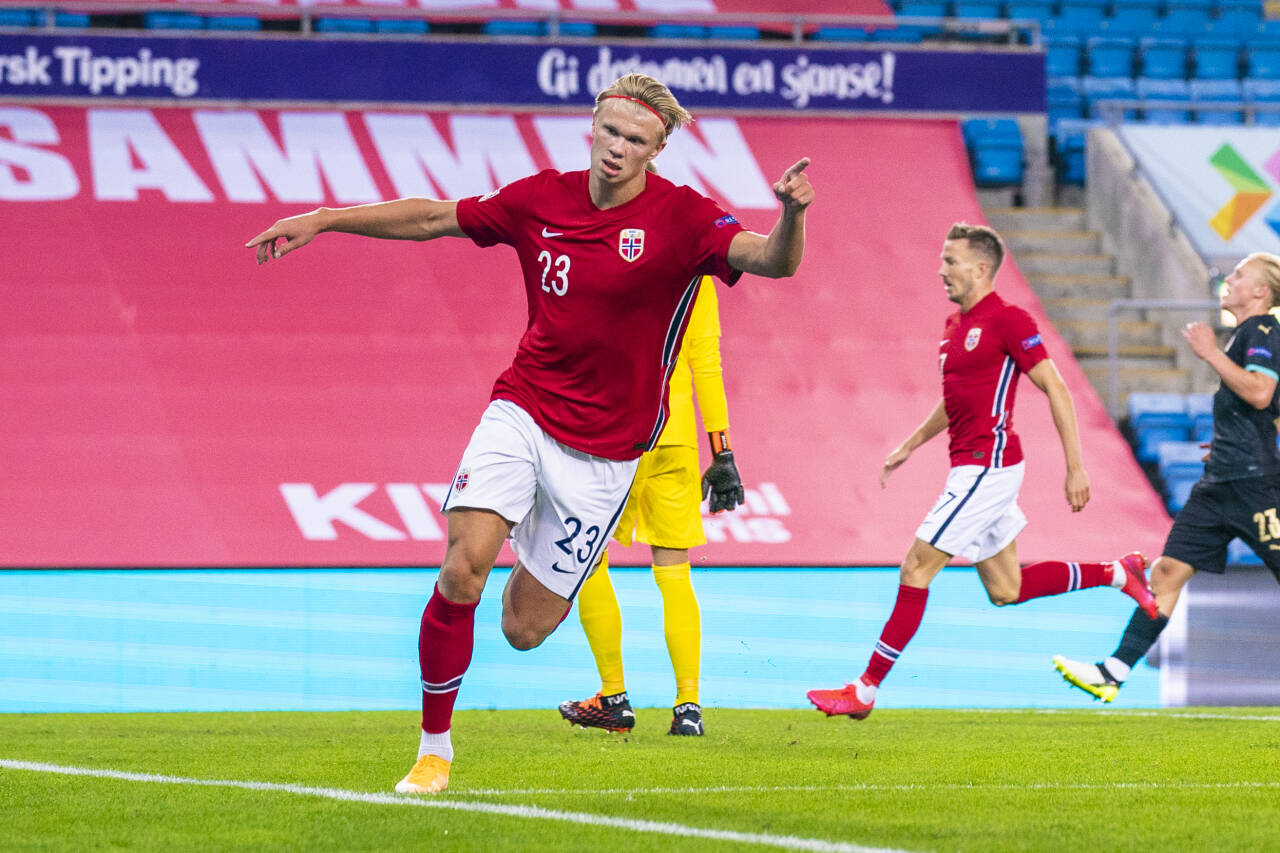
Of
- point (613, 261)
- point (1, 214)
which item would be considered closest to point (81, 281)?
point (1, 214)

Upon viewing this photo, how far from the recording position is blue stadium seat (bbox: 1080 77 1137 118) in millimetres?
16375

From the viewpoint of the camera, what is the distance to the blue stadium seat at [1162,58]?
1709 centimetres

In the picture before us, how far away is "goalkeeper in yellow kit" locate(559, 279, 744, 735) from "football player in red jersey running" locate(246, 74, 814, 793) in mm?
1894

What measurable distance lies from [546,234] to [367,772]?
66.0 inches

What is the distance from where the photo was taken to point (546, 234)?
461 cm

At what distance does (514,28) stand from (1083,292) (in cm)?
572

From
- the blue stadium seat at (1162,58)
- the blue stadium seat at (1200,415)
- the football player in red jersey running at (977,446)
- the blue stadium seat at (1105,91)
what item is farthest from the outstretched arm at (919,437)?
the blue stadium seat at (1162,58)

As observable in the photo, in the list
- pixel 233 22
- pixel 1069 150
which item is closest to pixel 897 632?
pixel 1069 150

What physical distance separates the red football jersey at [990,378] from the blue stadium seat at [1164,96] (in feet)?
33.4

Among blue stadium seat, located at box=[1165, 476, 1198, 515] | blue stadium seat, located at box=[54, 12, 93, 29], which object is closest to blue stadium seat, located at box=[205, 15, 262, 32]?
blue stadium seat, located at box=[54, 12, 93, 29]

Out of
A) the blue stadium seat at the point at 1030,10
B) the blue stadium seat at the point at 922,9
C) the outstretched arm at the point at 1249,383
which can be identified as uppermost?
the outstretched arm at the point at 1249,383

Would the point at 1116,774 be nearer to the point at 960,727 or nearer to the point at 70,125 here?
the point at 960,727

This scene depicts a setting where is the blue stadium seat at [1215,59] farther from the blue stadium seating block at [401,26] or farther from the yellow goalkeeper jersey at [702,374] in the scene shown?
the yellow goalkeeper jersey at [702,374]

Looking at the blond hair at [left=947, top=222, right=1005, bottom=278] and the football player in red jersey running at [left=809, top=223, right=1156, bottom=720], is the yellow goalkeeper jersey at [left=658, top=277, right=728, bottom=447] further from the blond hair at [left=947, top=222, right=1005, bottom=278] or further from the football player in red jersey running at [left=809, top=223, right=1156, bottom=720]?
the blond hair at [left=947, top=222, right=1005, bottom=278]
